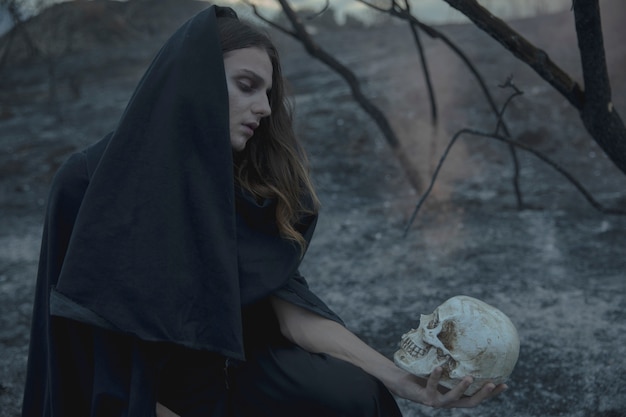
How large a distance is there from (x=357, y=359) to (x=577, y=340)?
198 centimetres

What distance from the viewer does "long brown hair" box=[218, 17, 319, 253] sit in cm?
211

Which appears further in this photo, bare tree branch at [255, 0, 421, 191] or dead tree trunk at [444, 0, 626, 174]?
bare tree branch at [255, 0, 421, 191]

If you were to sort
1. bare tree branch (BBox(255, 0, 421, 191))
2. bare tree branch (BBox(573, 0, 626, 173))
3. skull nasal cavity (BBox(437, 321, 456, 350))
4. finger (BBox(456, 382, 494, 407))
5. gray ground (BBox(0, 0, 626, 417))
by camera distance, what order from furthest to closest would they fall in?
1. bare tree branch (BBox(255, 0, 421, 191))
2. gray ground (BBox(0, 0, 626, 417))
3. bare tree branch (BBox(573, 0, 626, 173))
4. skull nasal cavity (BBox(437, 321, 456, 350))
5. finger (BBox(456, 382, 494, 407))

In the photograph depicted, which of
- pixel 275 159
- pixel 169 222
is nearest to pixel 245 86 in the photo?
pixel 275 159

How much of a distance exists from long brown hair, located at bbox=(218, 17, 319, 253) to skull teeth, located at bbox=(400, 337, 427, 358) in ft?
1.52

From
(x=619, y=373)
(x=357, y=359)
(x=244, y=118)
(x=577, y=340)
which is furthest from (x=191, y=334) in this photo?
(x=577, y=340)

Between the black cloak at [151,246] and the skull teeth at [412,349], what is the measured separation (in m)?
0.44

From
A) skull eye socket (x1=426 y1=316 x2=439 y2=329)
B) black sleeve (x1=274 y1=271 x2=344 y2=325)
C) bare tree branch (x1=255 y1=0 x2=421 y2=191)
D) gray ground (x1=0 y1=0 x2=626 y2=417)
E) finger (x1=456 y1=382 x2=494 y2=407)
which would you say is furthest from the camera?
bare tree branch (x1=255 y1=0 x2=421 y2=191)

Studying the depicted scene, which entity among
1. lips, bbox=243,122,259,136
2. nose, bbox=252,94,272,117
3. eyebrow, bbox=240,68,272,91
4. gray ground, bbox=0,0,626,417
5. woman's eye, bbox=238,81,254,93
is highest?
eyebrow, bbox=240,68,272,91

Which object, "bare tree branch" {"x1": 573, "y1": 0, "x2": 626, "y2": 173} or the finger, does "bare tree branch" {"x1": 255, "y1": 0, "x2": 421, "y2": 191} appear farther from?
the finger

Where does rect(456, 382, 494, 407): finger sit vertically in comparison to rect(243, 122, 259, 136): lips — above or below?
below

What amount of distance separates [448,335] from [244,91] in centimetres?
102

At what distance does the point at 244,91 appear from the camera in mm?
2094

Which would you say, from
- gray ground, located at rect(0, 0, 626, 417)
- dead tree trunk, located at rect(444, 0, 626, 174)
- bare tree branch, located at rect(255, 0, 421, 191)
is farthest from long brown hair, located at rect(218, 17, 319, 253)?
bare tree branch, located at rect(255, 0, 421, 191)
